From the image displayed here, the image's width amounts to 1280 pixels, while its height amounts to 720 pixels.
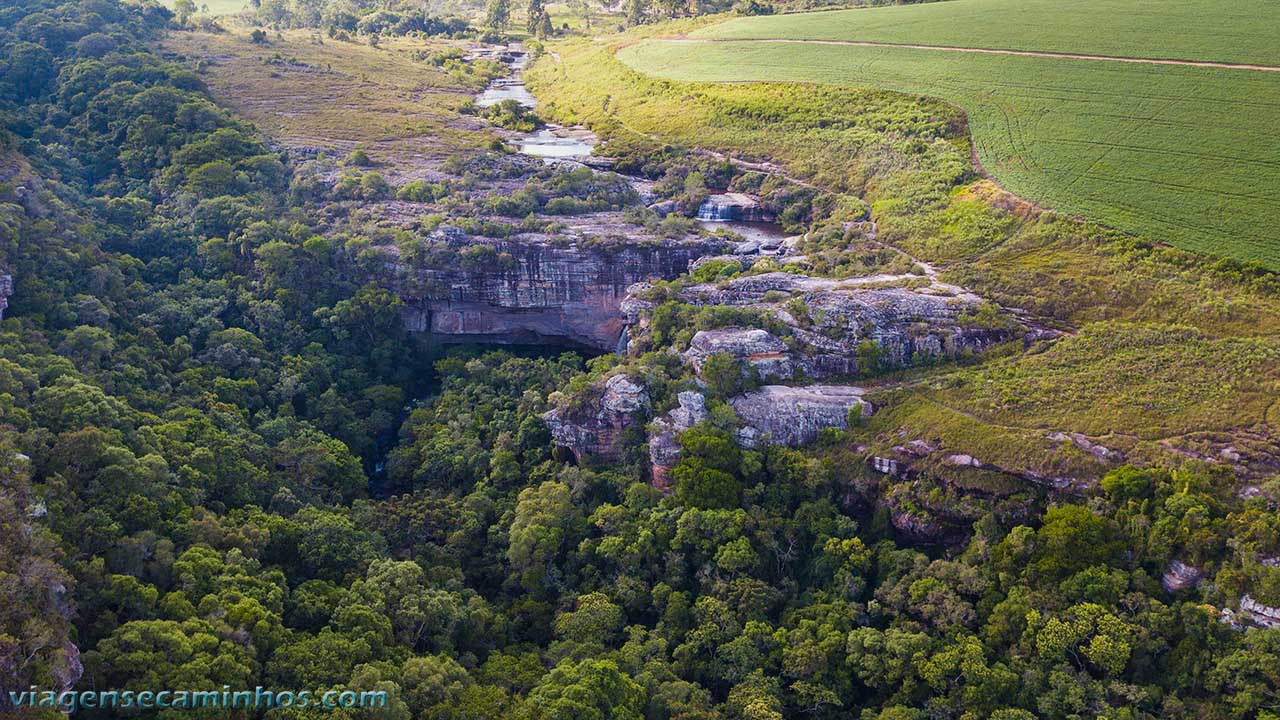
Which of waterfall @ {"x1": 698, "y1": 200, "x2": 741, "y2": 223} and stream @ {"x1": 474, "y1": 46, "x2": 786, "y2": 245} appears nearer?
stream @ {"x1": 474, "y1": 46, "x2": 786, "y2": 245}

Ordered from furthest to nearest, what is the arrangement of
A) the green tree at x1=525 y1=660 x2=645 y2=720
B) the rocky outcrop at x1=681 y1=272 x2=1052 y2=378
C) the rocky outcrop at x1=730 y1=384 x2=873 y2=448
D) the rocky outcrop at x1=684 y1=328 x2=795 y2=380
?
1. the rocky outcrop at x1=684 y1=328 x2=795 y2=380
2. the rocky outcrop at x1=681 y1=272 x2=1052 y2=378
3. the rocky outcrop at x1=730 y1=384 x2=873 y2=448
4. the green tree at x1=525 y1=660 x2=645 y2=720

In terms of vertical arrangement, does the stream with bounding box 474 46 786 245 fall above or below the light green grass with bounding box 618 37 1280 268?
below

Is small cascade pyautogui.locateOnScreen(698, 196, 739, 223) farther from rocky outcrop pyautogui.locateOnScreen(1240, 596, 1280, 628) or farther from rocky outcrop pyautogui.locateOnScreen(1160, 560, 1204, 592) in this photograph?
rocky outcrop pyautogui.locateOnScreen(1240, 596, 1280, 628)

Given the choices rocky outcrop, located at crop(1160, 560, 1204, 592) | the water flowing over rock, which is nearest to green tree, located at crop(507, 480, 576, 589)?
rocky outcrop, located at crop(1160, 560, 1204, 592)

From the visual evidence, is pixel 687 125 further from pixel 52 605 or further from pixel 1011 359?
pixel 52 605

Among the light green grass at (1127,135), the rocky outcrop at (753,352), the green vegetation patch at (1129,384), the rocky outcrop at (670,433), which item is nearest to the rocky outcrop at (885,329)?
the rocky outcrop at (753,352)

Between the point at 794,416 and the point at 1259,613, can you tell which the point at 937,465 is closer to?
the point at 794,416

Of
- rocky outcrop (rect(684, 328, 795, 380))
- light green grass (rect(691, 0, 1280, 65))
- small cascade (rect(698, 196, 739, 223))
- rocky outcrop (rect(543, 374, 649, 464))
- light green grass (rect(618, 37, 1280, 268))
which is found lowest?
rocky outcrop (rect(543, 374, 649, 464))
